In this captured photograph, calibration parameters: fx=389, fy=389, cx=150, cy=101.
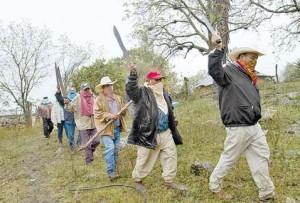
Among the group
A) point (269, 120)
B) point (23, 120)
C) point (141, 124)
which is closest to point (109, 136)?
point (141, 124)

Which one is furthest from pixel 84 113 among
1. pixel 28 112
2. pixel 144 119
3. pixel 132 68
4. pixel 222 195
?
pixel 28 112

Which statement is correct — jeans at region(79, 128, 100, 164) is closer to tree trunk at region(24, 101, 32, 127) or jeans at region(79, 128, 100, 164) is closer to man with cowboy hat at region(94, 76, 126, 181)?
man with cowboy hat at region(94, 76, 126, 181)

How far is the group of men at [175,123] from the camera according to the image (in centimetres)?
468

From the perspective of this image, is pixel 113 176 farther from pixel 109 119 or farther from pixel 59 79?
pixel 59 79

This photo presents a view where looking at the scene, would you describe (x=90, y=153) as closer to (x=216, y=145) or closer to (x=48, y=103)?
(x=216, y=145)

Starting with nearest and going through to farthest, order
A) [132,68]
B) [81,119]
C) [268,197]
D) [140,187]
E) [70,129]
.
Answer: [268,197], [132,68], [140,187], [81,119], [70,129]

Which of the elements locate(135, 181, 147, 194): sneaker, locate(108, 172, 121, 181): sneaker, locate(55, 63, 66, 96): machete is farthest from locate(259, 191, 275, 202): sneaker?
locate(55, 63, 66, 96): machete

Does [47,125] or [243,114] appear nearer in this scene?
[243,114]

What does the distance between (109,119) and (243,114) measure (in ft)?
8.96

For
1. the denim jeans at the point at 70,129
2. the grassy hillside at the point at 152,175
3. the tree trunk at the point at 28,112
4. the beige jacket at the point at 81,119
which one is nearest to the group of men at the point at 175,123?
the grassy hillside at the point at 152,175

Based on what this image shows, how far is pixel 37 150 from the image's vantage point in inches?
488

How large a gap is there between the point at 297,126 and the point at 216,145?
7.89ft

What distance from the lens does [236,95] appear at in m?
4.70

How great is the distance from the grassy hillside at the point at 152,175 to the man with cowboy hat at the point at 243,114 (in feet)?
1.54
